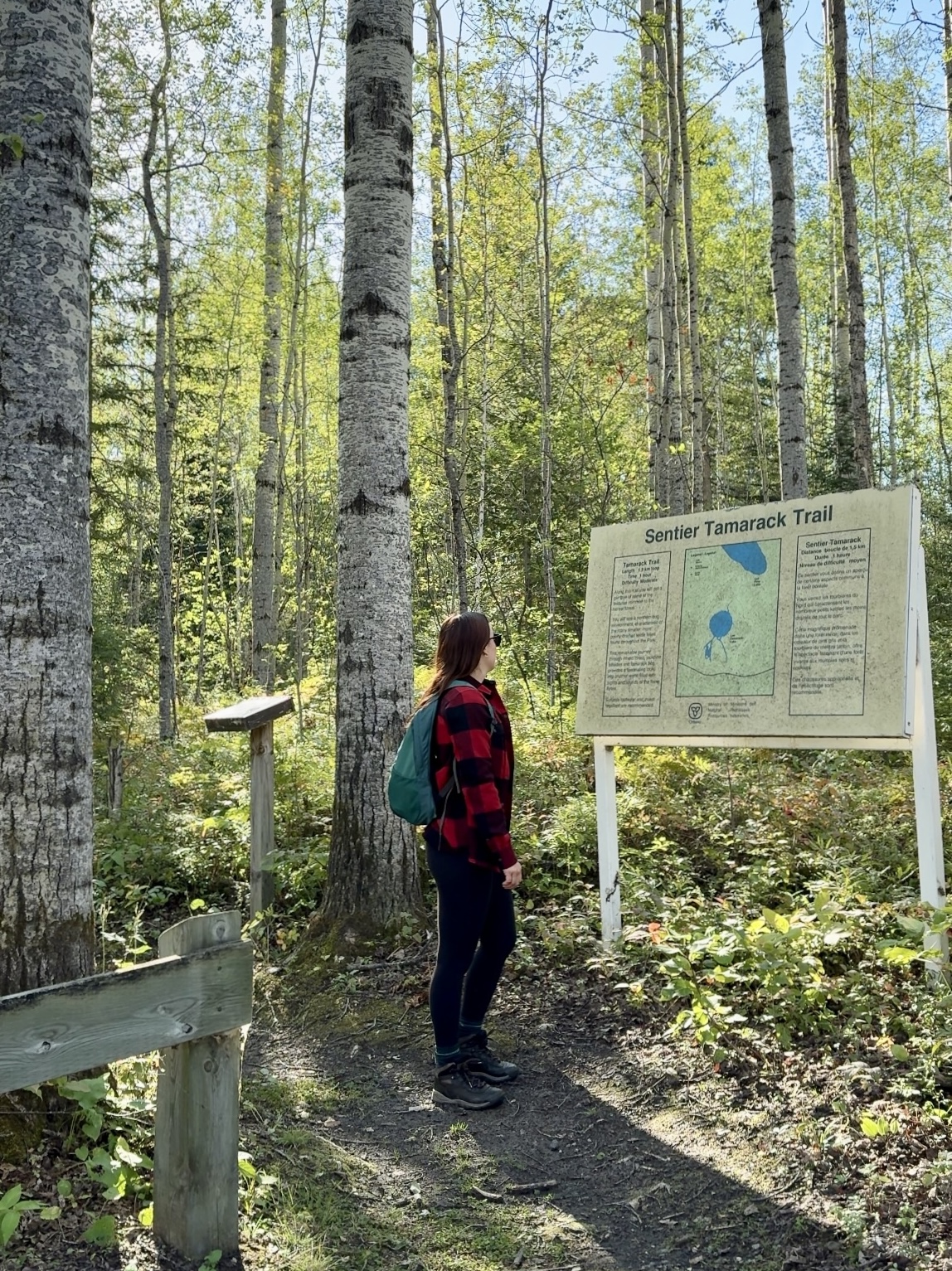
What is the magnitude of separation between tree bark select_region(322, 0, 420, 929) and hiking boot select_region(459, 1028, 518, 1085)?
4.67ft

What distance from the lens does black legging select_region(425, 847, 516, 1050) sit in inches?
162

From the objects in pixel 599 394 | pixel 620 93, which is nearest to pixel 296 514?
pixel 599 394

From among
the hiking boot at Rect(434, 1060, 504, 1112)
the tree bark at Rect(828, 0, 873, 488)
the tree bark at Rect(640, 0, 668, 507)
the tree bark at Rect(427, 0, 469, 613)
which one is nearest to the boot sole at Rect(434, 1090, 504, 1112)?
the hiking boot at Rect(434, 1060, 504, 1112)

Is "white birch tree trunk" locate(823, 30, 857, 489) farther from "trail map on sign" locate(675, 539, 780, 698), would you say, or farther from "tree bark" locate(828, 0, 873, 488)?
"trail map on sign" locate(675, 539, 780, 698)

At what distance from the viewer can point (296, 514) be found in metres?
21.2

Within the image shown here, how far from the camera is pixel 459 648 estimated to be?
416 cm

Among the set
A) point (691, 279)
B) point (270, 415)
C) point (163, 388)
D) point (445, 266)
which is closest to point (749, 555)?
point (445, 266)

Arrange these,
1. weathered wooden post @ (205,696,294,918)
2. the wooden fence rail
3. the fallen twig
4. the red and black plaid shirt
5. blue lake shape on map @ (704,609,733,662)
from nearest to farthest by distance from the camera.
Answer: the wooden fence rail, the fallen twig, the red and black plaid shirt, blue lake shape on map @ (704,609,733,662), weathered wooden post @ (205,696,294,918)

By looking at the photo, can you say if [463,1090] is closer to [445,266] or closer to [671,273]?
[445,266]

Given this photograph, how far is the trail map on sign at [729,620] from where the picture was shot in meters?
5.06

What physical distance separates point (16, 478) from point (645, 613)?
3498mm

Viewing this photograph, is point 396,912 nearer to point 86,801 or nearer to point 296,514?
point 86,801

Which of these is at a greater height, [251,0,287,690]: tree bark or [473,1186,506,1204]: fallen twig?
[251,0,287,690]: tree bark

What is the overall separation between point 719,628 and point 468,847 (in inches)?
81.1
